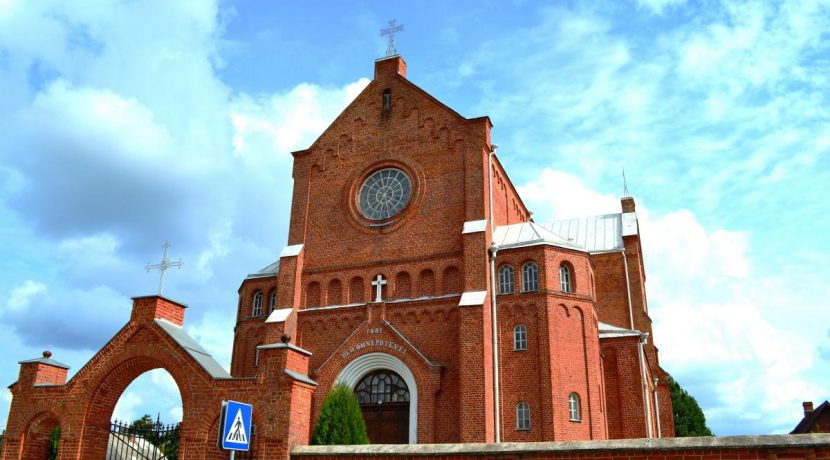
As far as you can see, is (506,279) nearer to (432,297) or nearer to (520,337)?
(520,337)

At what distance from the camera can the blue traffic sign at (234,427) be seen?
10.6 m

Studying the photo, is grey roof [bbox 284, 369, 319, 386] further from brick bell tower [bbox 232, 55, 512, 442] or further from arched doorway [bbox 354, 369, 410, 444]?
arched doorway [bbox 354, 369, 410, 444]

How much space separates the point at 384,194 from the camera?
91.6ft

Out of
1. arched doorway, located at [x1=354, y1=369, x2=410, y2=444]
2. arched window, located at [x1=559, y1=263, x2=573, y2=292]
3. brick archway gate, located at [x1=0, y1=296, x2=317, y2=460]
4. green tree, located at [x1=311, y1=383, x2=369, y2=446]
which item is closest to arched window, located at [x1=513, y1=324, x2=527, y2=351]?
arched window, located at [x1=559, y1=263, x2=573, y2=292]

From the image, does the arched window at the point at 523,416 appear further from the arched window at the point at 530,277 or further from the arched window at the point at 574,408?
the arched window at the point at 530,277

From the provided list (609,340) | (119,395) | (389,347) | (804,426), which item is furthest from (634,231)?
Answer: (119,395)

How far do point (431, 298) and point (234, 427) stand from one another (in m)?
14.6

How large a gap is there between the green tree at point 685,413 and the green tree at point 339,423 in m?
35.5

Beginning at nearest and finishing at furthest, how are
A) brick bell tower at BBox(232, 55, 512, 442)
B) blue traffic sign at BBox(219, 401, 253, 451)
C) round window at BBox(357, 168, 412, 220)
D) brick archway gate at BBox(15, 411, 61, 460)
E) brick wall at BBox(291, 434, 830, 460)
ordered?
brick wall at BBox(291, 434, 830, 460)
blue traffic sign at BBox(219, 401, 253, 451)
brick archway gate at BBox(15, 411, 61, 460)
brick bell tower at BBox(232, 55, 512, 442)
round window at BBox(357, 168, 412, 220)

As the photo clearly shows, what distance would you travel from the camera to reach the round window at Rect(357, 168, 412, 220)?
90.3ft

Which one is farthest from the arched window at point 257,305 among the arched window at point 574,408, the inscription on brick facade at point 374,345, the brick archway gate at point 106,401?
the arched window at point 574,408

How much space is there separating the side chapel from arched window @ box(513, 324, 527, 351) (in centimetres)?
4

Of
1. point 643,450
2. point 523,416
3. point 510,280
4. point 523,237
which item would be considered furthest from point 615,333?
point 643,450

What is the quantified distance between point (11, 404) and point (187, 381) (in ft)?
16.0
